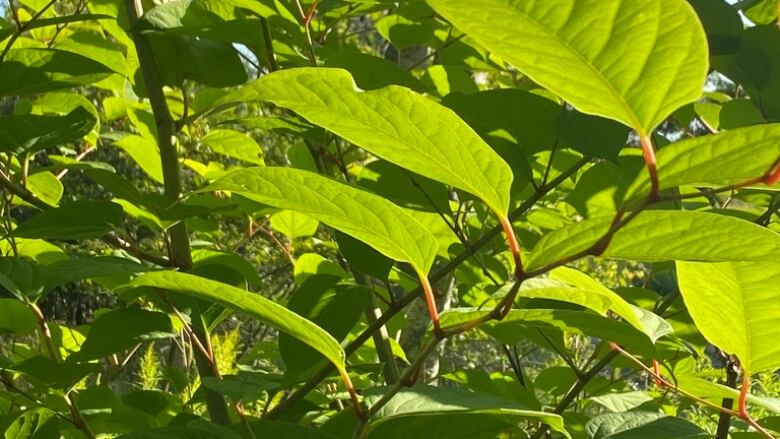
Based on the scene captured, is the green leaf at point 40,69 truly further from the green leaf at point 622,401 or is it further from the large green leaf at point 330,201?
the green leaf at point 622,401

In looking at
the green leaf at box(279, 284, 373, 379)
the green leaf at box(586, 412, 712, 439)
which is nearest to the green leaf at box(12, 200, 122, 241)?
the green leaf at box(279, 284, 373, 379)

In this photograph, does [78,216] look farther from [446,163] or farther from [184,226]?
[446,163]

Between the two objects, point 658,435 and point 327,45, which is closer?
point 658,435

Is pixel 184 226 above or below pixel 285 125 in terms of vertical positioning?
below

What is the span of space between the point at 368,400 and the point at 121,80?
1.08 m

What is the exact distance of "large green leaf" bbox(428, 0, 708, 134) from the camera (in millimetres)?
391

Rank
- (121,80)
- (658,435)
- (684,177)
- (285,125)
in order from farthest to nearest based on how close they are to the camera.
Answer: (121,80) → (285,125) → (658,435) → (684,177)

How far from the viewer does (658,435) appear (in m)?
0.75

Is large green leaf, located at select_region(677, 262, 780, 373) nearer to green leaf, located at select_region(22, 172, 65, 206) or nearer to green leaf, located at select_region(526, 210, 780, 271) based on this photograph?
green leaf, located at select_region(526, 210, 780, 271)

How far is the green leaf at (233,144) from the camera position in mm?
1459

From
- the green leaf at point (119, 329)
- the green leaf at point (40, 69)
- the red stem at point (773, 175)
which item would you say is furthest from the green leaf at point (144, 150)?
the red stem at point (773, 175)

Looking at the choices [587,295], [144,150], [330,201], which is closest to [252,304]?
[330,201]

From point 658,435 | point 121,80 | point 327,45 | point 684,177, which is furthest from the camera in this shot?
point 121,80

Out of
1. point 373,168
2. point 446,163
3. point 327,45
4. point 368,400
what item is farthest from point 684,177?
point 327,45
